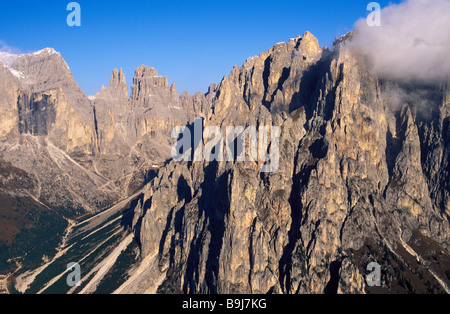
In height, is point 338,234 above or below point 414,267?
above

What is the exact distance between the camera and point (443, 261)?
19138cm

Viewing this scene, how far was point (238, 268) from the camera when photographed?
7461 inches
